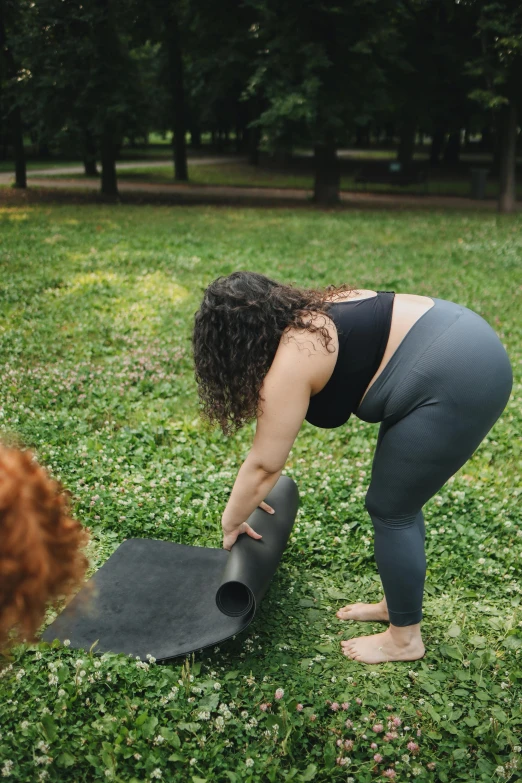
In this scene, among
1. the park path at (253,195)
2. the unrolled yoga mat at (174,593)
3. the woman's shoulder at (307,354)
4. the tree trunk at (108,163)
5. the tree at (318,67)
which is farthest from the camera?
the park path at (253,195)

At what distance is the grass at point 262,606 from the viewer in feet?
8.93

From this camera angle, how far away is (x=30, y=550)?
132 inches

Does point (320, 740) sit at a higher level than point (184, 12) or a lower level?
lower

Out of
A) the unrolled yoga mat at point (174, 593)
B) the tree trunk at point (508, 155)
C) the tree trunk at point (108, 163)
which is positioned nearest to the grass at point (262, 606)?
the unrolled yoga mat at point (174, 593)

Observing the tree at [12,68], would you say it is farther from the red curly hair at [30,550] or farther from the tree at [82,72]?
the red curly hair at [30,550]

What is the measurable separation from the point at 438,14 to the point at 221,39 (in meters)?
6.46

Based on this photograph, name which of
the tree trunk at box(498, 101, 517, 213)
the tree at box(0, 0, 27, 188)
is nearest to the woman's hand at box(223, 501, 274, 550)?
the tree trunk at box(498, 101, 517, 213)

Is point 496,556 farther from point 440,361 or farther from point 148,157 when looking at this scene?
point 148,157

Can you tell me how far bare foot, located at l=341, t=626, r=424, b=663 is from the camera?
324 centimetres

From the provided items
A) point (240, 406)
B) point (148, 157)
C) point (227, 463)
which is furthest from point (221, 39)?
point (148, 157)

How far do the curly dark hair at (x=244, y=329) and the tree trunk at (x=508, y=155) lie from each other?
59.3 feet

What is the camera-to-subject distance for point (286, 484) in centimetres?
397

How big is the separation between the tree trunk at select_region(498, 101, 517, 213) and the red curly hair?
18.0m

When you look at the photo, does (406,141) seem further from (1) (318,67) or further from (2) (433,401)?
(2) (433,401)
